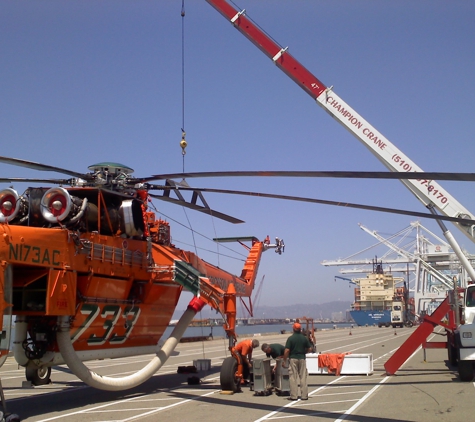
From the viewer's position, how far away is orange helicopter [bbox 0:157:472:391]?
10.3 m

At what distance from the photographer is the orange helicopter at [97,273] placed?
10.3m

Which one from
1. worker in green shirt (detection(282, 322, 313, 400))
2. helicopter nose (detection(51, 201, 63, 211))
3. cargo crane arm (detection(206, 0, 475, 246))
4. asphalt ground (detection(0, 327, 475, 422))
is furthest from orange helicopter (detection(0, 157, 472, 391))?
cargo crane arm (detection(206, 0, 475, 246))

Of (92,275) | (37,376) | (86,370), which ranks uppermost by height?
(92,275)

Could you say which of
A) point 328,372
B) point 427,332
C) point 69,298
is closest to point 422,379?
point 427,332

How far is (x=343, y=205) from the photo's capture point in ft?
30.4

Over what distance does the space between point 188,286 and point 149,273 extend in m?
1.05

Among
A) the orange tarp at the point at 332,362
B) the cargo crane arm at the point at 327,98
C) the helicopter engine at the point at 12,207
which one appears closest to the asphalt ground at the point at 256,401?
the orange tarp at the point at 332,362

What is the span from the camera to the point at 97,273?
11789 millimetres

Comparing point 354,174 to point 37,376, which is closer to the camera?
point 354,174

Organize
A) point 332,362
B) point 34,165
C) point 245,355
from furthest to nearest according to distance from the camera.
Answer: point 332,362
point 245,355
point 34,165

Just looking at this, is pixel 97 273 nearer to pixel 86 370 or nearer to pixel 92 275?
pixel 92 275

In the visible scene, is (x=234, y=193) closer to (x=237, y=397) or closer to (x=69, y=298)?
(x=69, y=298)

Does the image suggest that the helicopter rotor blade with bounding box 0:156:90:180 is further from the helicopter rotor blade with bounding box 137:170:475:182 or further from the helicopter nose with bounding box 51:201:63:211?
the helicopter rotor blade with bounding box 137:170:475:182

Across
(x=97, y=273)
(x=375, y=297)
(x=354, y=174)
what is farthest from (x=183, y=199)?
(x=375, y=297)
